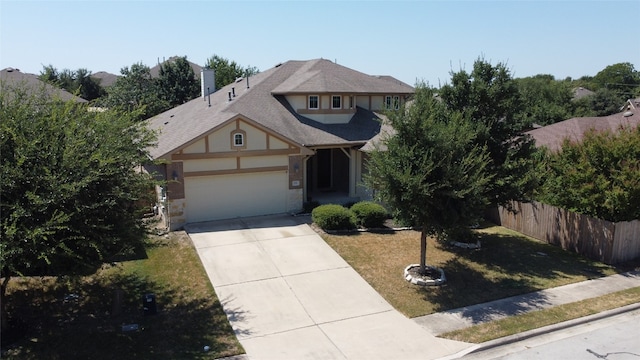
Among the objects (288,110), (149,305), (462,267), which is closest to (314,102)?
(288,110)

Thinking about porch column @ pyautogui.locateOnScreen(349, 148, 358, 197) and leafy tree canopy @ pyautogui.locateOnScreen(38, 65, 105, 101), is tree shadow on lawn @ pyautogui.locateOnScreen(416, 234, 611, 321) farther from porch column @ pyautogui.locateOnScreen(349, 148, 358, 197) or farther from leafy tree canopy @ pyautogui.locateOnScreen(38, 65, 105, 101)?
leafy tree canopy @ pyautogui.locateOnScreen(38, 65, 105, 101)

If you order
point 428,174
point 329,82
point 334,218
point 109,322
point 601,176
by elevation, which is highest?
point 329,82

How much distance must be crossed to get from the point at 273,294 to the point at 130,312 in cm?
371

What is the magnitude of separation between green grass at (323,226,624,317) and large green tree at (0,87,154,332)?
7242mm

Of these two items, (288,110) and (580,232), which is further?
(288,110)

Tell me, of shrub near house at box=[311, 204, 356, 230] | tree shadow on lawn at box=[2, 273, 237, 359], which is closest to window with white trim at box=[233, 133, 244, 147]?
shrub near house at box=[311, 204, 356, 230]

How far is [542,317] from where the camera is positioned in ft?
39.2

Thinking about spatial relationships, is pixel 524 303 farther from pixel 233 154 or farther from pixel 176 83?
pixel 176 83

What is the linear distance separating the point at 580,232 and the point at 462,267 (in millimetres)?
4894

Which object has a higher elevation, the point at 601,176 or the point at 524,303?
the point at 601,176

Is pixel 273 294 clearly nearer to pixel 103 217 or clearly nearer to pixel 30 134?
pixel 103 217

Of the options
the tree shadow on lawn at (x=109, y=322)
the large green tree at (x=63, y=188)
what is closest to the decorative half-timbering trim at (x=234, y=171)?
the tree shadow on lawn at (x=109, y=322)

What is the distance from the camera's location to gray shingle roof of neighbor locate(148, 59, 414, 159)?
2147 cm

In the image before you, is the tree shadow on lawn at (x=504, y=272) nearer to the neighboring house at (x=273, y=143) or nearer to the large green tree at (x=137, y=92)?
the neighboring house at (x=273, y=143)
